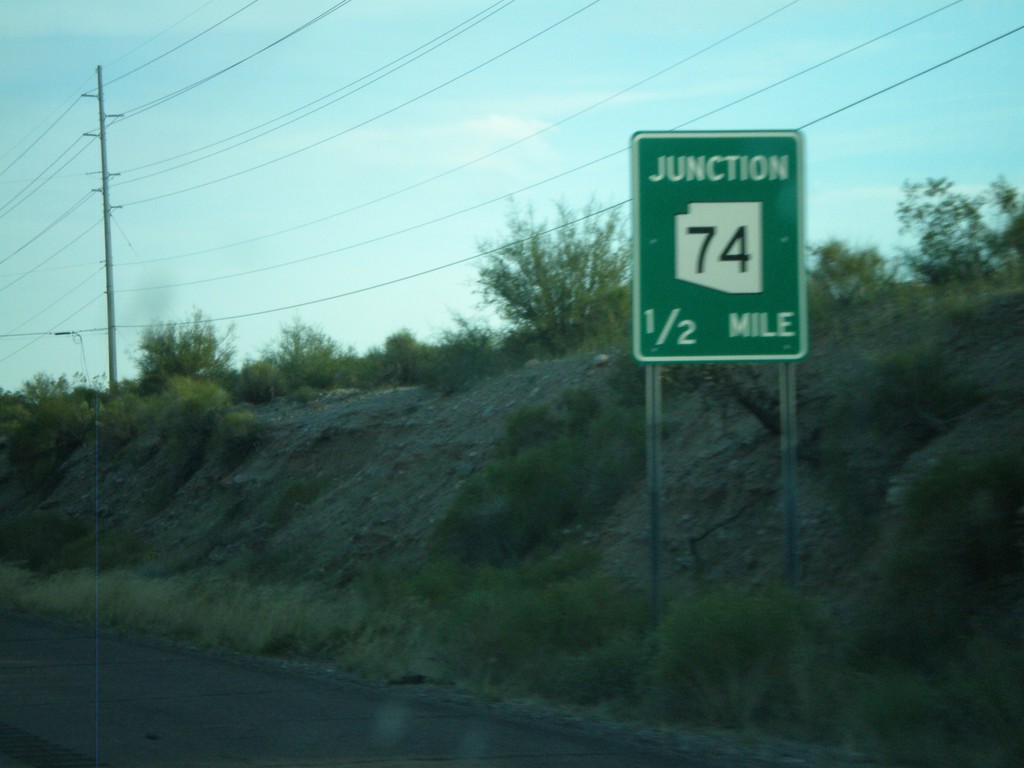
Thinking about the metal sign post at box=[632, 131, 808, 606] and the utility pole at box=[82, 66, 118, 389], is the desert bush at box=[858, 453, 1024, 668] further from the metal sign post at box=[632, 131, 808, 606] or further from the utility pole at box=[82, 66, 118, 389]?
the utility pole at box=[82, 66, 118, 389]

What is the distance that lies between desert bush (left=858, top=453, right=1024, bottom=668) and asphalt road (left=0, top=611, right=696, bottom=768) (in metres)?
3.43

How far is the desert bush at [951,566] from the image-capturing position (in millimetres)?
11055

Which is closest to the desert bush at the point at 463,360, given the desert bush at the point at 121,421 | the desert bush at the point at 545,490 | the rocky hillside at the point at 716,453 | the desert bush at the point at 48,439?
the rocky hillside at the point at 716,453

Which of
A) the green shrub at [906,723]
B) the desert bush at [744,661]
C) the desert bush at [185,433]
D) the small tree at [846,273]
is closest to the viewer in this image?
the green shrub at [906,723]

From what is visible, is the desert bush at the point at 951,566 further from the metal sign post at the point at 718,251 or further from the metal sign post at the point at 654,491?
the metal sign post at the point at 654,491

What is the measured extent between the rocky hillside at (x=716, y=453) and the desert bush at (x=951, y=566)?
73.9 inches

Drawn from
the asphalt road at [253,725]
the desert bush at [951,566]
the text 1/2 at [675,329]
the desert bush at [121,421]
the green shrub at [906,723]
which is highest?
the text 1/2 at [675,329]

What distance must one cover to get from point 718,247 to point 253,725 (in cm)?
607

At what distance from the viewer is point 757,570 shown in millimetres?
15344

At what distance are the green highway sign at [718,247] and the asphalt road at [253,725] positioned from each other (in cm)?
392

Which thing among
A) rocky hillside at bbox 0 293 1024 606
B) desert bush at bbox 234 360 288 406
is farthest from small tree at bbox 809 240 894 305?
desert bush at bbox 234 360 288 406

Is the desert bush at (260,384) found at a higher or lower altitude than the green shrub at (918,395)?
higher

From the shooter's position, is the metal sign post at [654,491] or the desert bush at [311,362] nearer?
the metal sign post at [654,491]

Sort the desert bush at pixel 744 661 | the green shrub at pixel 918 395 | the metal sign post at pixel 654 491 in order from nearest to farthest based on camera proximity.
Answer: the desert bush at pixel 744 661 < the metal sign post at pixel 654 491 < the green shrub at pixel 918 395
